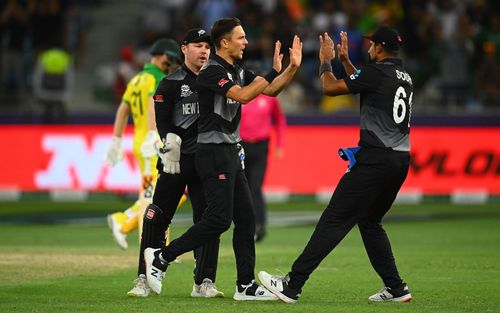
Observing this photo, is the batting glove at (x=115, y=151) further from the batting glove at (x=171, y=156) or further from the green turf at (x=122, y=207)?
the green turf at (x=122, y=207)

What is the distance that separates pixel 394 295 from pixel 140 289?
2418 millimetres

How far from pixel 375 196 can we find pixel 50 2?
21269mm

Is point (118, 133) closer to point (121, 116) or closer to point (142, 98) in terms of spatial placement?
point (121, 116)

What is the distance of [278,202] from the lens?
83.3 feet

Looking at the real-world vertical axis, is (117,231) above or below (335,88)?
below

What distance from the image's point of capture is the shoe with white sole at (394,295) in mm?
10688

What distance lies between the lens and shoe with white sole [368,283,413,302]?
10.7 meters

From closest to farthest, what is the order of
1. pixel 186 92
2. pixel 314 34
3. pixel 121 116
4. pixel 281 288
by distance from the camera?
pixel 281 288 → pixel 186 92 → pixel 121 116 → pixel 314 34

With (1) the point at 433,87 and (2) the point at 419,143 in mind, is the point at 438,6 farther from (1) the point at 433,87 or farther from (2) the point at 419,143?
(2) the point at 419,143

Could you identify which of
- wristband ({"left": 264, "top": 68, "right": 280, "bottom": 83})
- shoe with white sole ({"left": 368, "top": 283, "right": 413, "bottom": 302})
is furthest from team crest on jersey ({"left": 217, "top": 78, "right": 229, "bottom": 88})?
shoe with white sole ({"left": 368, "top": 283, "right": 413, "bottom": 302})

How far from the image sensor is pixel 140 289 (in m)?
11.1

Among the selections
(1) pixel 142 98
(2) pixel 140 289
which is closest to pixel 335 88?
(2) pixel 140 289

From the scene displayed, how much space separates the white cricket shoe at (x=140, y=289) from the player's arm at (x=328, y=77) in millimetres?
2585

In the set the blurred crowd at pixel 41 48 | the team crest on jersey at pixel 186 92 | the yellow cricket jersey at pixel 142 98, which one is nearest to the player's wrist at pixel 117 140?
the yellow cricket jersey at pixel 142 98
